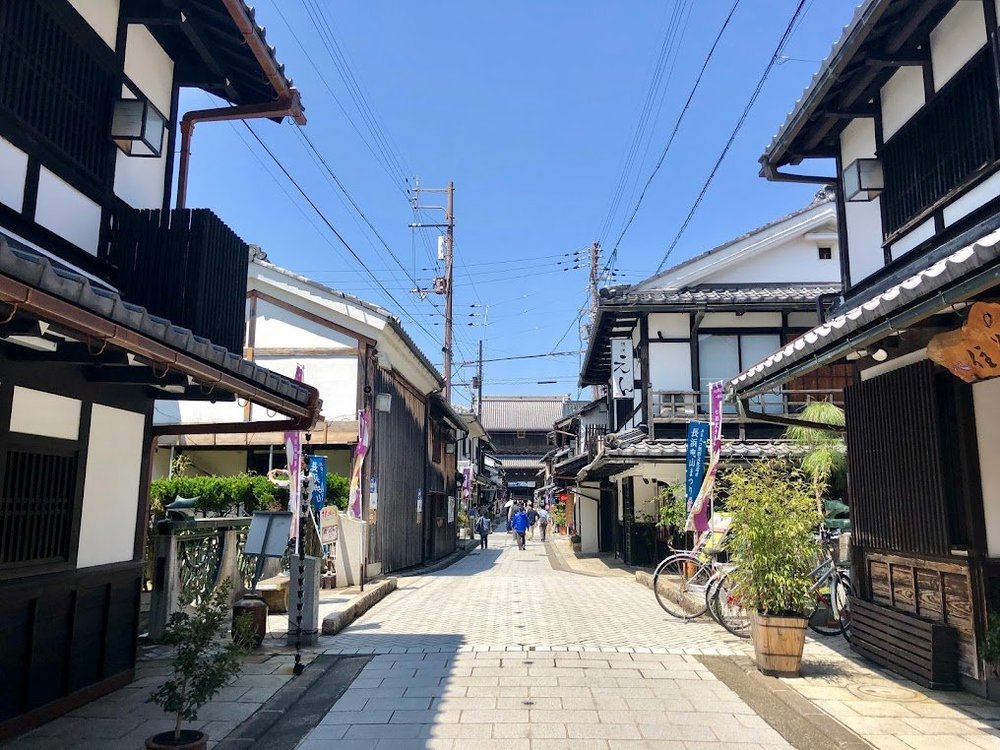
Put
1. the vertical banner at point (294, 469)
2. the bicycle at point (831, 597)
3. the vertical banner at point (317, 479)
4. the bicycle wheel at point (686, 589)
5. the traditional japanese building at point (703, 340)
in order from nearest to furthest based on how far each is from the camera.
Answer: the bicycle at point (831, 597)
the bicycle wheel at point (686, 589)
the vertical banner at point (294, 469)
the vertical banner at point (317, 479)
the traditional japanese building at point (703, 340)

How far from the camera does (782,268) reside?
2050 cm

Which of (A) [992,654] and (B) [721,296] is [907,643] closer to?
(A) [992,654]

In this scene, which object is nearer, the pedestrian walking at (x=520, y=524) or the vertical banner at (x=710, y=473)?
the vertical banner at (x=710, y=473)

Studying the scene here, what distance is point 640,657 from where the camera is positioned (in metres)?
8.70

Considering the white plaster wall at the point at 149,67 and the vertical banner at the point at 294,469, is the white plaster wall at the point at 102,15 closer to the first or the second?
the white plaster wall at the point at 149,67

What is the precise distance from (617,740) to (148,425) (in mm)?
5535

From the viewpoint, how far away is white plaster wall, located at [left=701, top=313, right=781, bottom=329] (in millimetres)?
19062

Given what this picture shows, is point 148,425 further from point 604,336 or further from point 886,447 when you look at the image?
point 604,336

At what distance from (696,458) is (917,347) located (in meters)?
6.10

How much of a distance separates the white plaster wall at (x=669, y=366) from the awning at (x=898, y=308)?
11.1 metres

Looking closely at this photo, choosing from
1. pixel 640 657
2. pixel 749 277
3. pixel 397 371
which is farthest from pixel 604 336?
pixel 640 657

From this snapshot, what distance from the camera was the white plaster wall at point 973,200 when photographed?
21.3 ft

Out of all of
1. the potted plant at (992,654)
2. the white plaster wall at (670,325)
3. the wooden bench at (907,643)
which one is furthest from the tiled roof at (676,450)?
the potted plant at (992,654)

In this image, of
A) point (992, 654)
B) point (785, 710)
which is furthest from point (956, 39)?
point (785, 710)
